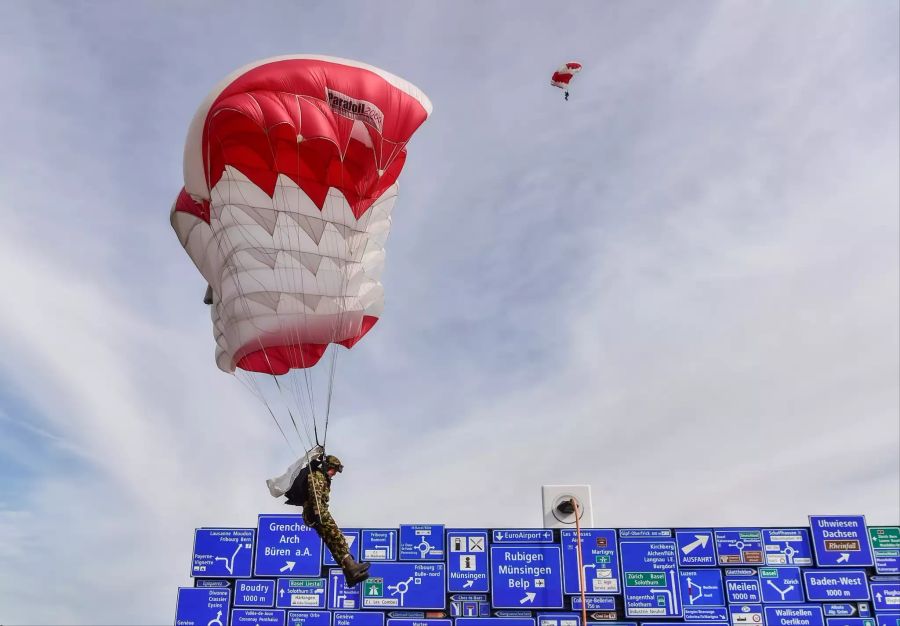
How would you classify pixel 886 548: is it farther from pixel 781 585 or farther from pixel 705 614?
pixel 705 614

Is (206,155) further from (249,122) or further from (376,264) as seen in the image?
(376,264)

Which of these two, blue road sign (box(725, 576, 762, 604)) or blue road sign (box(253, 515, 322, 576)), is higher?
blue road sign (box(253, 515, 322, 576))

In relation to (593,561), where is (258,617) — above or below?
below

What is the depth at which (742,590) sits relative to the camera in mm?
16000

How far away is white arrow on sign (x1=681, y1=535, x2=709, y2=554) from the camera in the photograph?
53.5 ft

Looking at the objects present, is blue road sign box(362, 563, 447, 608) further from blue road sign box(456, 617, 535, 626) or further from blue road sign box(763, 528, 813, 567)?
blue road sign box(763, 528, 813, 567)

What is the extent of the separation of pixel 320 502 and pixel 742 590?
10.4 meters

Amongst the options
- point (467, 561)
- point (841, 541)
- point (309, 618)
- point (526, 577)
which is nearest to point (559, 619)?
point (526, 577)

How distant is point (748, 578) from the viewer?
52.8 ft

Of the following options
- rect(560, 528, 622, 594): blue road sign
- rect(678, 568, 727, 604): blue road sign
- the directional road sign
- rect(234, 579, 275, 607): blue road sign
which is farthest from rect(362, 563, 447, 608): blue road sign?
the directional road sign

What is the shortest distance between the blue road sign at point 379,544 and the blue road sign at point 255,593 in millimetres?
2203

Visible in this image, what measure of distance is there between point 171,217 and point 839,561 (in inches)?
630

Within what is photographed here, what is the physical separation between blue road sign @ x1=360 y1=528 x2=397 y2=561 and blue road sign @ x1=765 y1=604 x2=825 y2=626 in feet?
27.6

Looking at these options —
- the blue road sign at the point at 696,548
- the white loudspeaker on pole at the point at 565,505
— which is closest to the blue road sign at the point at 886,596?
the blue road sign at the point at 696,548
